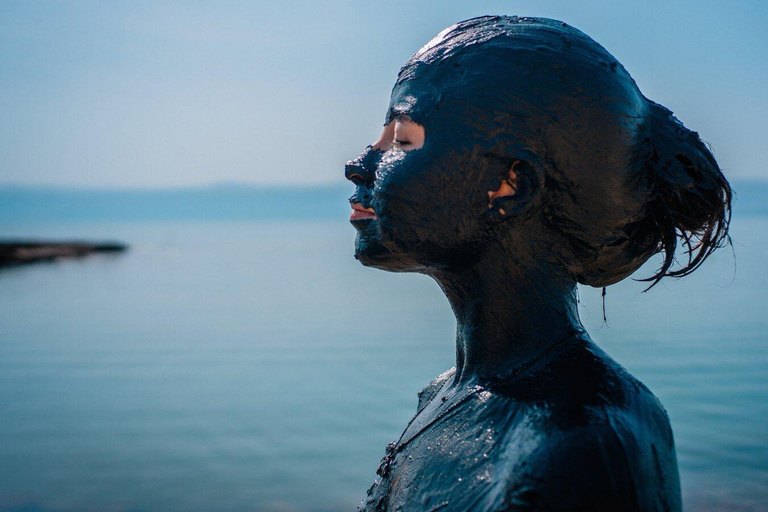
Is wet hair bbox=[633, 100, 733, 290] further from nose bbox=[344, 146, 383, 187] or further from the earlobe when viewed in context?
nose bbox=[344, 146, 383, 187]

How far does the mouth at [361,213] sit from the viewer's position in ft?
7.20

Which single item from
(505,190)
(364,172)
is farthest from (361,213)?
(505,190)

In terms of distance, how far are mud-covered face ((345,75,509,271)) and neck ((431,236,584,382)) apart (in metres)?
0.08

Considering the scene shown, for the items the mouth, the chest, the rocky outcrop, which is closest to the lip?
the mouth

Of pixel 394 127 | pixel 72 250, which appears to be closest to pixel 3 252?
pixel 72 250

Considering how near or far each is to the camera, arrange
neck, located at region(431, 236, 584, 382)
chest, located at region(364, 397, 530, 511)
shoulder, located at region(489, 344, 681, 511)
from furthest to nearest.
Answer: neck, located at region(431, 236, 584, 382)
chest, located at region(364, 397, 530, 511)
shoulder, located at region(489, 344, 681, 511)

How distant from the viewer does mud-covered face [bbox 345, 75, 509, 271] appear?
80.4 inches

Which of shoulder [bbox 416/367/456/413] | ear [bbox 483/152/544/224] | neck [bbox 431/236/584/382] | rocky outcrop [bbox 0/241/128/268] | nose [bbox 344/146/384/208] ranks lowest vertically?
shoulder [bbox 416/367/456/413]

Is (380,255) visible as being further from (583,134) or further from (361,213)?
(583,134)

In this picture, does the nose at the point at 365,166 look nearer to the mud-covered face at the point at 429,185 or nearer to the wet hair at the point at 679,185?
the mud-covered face at the point at 429,185

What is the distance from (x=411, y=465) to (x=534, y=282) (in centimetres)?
55

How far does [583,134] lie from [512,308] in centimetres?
46

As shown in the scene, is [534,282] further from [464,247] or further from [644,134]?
[644,134]

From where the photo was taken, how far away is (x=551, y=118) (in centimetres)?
200
